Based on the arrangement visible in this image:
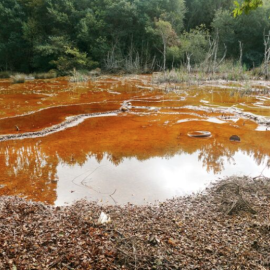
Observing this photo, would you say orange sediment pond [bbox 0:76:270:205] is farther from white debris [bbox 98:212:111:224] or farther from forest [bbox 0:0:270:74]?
forest [bbox 0:0:270:74]

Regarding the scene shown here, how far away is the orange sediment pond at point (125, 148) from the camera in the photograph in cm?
432

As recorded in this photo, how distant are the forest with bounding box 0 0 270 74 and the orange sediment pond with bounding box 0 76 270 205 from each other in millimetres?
14562

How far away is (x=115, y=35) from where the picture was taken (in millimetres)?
26188

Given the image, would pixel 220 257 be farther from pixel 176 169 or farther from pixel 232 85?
pixel 232 85

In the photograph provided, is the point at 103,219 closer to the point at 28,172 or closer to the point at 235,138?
the point at 28,172

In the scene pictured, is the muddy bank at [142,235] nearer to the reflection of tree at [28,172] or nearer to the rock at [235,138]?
the reflection of tree at [28,172]

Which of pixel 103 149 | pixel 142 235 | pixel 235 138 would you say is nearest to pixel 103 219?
pixel 142 235

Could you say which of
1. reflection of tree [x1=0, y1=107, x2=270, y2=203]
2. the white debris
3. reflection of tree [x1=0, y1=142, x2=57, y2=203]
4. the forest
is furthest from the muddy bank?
the forest

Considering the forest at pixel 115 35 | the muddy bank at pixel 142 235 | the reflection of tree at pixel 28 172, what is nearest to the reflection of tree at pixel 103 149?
the reflection of tree at pixel 28 172

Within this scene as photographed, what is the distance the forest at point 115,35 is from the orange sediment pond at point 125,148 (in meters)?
14.6

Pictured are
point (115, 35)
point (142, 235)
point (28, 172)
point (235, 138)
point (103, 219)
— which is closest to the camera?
point (142, 235)

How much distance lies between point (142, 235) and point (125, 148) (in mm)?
3278

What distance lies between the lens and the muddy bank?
2504 mm

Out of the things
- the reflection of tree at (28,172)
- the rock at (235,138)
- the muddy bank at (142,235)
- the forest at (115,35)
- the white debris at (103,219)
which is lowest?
the reflection of tree at (28,172)
